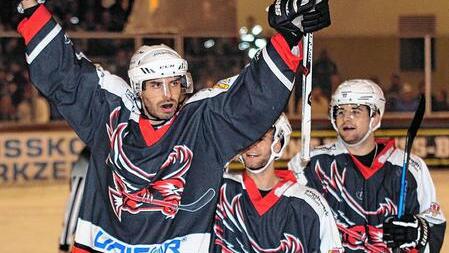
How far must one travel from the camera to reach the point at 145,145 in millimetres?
2973

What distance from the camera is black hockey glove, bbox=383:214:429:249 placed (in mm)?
3693

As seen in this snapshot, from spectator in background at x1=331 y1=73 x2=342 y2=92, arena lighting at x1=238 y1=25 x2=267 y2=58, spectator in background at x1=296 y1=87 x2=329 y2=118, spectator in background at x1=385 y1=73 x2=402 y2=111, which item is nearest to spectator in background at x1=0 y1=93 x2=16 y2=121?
arena lighting at x1=238 y1=25 x2=267 y2=58

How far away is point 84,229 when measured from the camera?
3080 millimetres

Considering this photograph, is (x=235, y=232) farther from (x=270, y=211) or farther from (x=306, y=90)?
(x=306, y=90)

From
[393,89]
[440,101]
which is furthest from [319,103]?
[440,101]

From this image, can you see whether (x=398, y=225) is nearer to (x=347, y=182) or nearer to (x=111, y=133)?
(x=347, y=182)

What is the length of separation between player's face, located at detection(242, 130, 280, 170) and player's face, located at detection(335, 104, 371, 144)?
0.63 meters

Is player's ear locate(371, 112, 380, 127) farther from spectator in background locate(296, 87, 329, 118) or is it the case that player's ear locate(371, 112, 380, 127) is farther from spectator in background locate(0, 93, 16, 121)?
spectator in background locate(0, 93, 16, 121)

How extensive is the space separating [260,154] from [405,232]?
607mm

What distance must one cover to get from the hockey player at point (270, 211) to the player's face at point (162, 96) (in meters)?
0.39

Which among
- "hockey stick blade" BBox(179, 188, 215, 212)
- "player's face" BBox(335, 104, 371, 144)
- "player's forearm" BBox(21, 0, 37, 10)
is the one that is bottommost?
"hockey stick blade" BBox(179, 188, 215, 212)

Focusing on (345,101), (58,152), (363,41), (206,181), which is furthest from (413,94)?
(206,181)

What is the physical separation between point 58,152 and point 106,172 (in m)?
6.61

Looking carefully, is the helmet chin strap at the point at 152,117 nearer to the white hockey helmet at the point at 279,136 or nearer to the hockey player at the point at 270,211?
the hockey player at the point at 270,211
